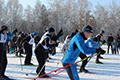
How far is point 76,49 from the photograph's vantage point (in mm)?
2729

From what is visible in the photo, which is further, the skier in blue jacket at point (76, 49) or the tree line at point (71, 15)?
the tree line at point (71, 15)

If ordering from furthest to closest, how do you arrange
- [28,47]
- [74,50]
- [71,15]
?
1. [71,15]
2. [28,47]
3. [74,50]

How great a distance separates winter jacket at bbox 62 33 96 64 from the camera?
2.60m

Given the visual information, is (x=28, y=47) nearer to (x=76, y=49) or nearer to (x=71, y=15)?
(x=76, y=49)

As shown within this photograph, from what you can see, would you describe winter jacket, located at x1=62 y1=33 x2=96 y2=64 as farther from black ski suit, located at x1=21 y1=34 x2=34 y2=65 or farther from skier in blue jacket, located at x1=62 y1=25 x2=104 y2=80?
black ski suit, located at x1=21 y1=34 x2=34 y2=65

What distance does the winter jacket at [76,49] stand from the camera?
8.52ft

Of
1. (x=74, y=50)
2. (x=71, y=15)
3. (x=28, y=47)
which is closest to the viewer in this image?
(x=74, y=50)

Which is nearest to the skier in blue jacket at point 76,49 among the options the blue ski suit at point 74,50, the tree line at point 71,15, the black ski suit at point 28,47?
Result: the blue ski suit at point 74,50

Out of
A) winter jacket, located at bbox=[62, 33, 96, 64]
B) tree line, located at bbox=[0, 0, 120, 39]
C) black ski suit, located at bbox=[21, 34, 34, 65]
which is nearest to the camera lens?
winter jacket, located at bbox=[62, 33, 96, 64]

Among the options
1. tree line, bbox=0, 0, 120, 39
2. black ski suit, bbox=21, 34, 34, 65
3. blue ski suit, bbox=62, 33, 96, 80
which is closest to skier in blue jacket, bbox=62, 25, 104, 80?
blue ski suit, bbox=62, 33, 96, 80

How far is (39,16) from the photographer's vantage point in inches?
1681

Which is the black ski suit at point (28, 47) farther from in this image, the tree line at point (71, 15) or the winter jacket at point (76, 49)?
the tree line at point (71, 15)

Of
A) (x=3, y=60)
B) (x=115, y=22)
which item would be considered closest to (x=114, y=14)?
(x=115, y=22)

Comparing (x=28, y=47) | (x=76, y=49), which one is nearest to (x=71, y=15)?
(x=28, y=47)
